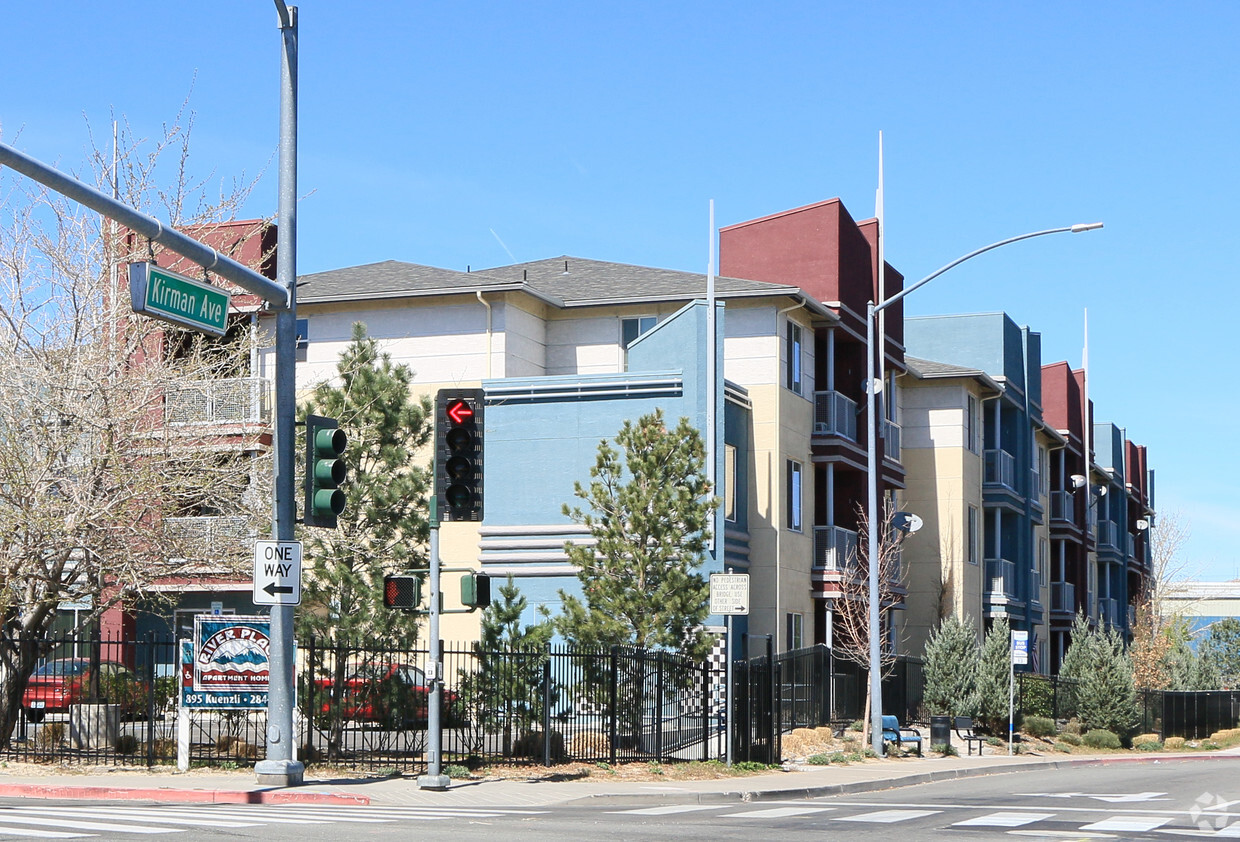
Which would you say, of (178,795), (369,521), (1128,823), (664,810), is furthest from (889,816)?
(369,521)

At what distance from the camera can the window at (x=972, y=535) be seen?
4741cm

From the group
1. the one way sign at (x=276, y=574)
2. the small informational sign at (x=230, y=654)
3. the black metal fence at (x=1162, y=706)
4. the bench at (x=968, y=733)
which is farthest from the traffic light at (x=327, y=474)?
the black metal fence at (x=1162, y=706)

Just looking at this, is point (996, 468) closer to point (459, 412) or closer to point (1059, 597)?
point (1059, 597)

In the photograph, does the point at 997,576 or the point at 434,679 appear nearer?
the point at 434,679

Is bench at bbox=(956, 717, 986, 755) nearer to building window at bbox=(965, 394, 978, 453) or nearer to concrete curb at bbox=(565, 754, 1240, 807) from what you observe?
concrete curb at bbox=(565, 754, 1240, 807)

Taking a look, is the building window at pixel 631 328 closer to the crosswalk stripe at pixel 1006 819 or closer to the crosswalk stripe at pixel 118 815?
the crosswalk stripe at pixel 1006 819

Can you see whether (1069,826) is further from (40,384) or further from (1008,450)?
(1008,450)

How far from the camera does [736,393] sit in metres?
34.2

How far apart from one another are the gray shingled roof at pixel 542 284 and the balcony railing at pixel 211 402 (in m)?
5.87

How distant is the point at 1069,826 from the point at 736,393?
62.2ft

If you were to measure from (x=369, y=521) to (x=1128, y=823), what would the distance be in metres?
12.2

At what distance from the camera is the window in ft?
156

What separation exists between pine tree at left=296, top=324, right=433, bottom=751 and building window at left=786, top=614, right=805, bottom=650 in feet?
46.0

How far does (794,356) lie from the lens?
36719mm
